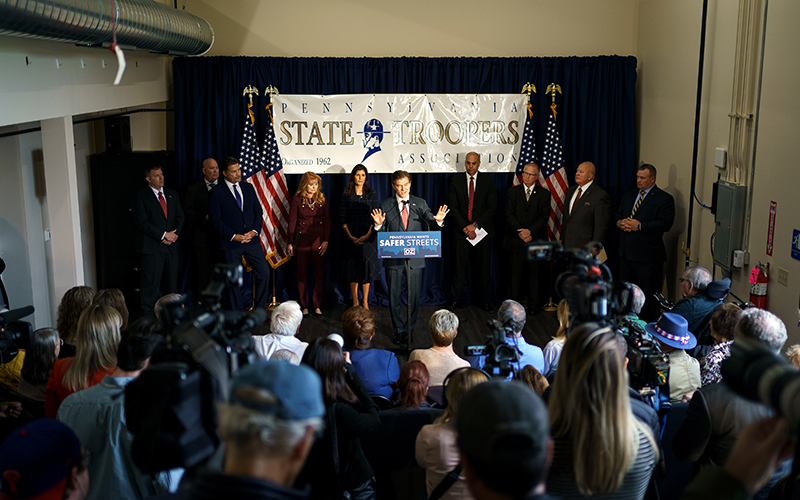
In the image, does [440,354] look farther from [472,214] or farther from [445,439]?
[472,214]

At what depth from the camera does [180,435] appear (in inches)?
57.6

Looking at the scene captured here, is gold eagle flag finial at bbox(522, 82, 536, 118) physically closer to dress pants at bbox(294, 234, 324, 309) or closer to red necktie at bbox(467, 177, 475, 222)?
red necktie at bbox(467, 177, 475, 222)

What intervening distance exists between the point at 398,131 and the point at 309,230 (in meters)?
1.45

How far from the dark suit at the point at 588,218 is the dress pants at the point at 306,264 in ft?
8.39

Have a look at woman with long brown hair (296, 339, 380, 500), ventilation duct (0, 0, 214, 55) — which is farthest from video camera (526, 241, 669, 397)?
ventilation duct (0, 0, 214, 55)

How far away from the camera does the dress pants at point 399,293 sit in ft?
19.9

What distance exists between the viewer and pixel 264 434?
3.76ft

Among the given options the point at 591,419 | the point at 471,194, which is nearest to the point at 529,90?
the point at 471,194

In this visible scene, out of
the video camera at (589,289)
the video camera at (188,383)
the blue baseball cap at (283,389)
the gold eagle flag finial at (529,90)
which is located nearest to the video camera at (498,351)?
the video camera at (589,289)

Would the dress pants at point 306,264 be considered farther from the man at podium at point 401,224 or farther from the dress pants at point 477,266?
the dress pants at point 477,266

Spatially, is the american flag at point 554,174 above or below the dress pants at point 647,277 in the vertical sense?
above

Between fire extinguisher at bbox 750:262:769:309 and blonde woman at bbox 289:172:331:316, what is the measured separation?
12.8 ft

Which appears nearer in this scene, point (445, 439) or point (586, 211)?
point (445, 439)

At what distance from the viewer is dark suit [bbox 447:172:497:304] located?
703 cm
